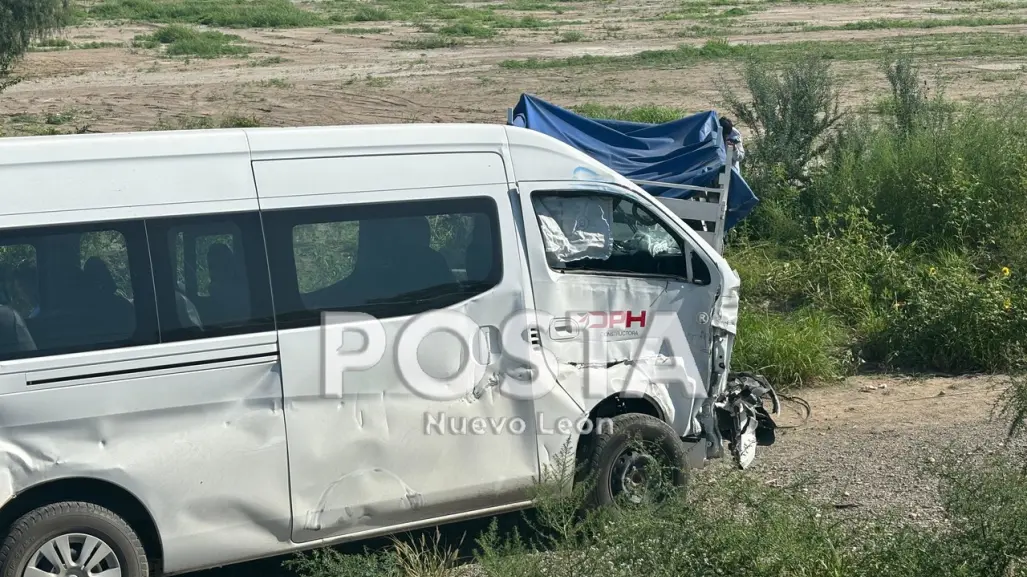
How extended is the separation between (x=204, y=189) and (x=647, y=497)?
2.56 m

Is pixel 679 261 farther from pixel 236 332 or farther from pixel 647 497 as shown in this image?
pixel 236 332

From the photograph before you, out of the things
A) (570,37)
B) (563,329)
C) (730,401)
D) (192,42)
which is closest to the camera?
(563,329)

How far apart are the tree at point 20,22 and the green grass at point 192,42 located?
680 centimetres

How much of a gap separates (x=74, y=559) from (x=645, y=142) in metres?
9.50

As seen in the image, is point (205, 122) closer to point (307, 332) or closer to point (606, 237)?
point (606, 237)

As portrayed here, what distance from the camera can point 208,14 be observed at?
4897 centimetres

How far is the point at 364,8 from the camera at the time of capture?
54.6 m

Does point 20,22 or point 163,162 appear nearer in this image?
point 163,162

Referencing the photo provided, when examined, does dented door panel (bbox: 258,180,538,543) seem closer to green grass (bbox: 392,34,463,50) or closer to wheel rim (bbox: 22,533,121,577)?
wheel rim (bbox: 22,533,121,577)

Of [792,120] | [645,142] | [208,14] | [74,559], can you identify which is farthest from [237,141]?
[208,14]

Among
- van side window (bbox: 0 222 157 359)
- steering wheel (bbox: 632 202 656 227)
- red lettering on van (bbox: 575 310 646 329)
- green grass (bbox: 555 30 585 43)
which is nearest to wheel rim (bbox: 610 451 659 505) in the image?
red lettering on van (bbox: 575 310 646 329)

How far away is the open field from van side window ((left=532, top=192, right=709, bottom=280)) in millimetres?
13054

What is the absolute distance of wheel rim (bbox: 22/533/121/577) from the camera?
5109 mm

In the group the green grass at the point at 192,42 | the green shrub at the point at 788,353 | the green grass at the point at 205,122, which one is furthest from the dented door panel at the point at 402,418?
the green grass at the point at 192,42
